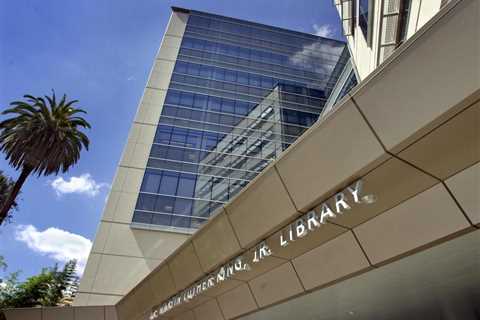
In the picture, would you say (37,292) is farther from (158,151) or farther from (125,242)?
(158,151)

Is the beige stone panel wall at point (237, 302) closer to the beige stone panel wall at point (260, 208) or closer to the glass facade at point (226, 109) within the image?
the beige stone panel wall at point (260, 208)

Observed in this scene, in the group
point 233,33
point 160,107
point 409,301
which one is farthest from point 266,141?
point 409,301

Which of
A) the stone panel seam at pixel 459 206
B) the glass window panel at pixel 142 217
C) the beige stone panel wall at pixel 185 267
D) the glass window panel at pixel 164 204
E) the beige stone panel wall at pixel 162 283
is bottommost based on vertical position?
the stone panel seam at pixel 459 206

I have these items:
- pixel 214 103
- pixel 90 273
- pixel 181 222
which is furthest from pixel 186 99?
pixel 90 273

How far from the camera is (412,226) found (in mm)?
4523

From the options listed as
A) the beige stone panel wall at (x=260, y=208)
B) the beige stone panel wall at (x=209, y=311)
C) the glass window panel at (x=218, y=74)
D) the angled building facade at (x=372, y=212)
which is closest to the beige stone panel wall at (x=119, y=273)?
the angled building facade at (x=372, y=212)

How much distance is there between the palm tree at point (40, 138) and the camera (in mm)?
17281

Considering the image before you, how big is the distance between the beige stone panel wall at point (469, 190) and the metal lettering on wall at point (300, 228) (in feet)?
3.56

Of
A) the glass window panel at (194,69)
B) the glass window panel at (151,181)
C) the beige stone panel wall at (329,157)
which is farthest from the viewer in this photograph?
the glass window panel at (194,69)

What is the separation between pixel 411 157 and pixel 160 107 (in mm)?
23113

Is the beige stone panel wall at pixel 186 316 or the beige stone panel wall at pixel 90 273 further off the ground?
the beige stone panel wall at pixel 90 273

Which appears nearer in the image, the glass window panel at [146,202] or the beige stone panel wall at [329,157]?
the beige stone panel wall at [329,157]

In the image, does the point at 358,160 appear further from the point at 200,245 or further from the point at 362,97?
the point at 200,245

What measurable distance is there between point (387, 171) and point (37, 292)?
27.4 meters
